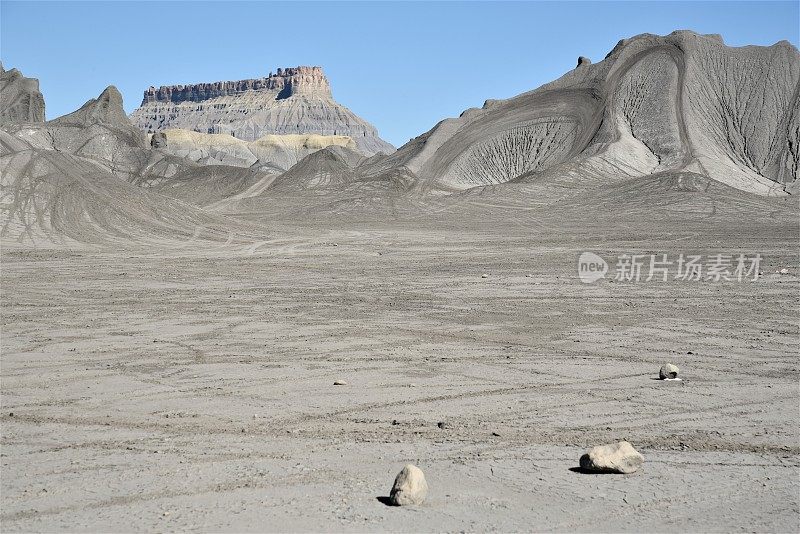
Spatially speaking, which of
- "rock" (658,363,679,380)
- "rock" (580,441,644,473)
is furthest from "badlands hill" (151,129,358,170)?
"rock" (580,441,644,473)

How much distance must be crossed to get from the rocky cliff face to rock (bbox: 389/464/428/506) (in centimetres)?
8851

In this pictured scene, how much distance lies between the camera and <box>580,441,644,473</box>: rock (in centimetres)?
718

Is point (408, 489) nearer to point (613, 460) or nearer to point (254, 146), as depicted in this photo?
point (613, 460)

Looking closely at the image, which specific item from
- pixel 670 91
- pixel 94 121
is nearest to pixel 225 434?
pixel 670 91

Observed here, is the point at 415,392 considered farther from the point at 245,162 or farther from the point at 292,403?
the point at 245,162

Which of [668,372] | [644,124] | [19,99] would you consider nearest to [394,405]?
[668,372]

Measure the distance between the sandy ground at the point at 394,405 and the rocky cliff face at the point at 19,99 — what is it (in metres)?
75.9

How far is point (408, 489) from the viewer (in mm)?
6500

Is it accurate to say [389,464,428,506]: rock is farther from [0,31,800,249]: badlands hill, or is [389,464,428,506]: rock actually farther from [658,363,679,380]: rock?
[0,31,800,249]: badlands hill

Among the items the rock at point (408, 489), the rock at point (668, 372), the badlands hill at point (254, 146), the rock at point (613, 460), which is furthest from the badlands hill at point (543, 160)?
the badlands hill at point (254, 146)

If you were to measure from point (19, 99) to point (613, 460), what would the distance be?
300 ft

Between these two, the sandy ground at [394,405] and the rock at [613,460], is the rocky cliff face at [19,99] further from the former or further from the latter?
the rock at [613,460]

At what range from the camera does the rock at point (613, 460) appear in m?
7.18

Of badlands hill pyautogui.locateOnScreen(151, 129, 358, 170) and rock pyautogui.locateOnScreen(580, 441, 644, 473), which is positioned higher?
badlands hill pyautogui.locateOnScreen(151, 129, 358, 170)
